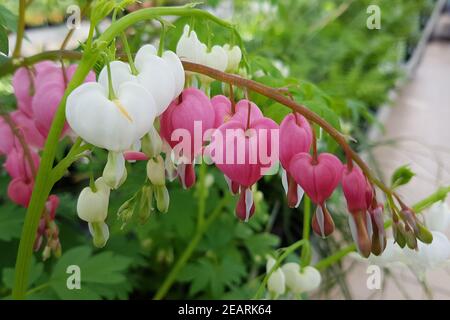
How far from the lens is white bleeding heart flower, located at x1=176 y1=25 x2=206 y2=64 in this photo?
1.98 feet

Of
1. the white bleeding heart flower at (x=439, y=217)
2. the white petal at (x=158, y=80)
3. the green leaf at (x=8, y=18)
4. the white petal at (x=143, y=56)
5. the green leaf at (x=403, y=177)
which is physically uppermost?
the green leaf at (x=8, y=18)

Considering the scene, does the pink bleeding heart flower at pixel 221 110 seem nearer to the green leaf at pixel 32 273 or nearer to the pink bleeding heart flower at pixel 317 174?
the pink bleeding heart flower at pixel 317 174

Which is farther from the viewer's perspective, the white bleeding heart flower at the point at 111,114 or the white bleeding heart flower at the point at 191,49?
the white bleeding heart flower at the point at 191,49

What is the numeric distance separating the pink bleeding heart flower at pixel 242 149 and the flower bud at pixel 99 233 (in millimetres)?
132

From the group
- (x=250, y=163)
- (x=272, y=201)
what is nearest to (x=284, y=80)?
(x=250, y=163)

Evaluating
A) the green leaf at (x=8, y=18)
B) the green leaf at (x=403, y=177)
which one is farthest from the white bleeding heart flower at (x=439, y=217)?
the green leaf at (x=8, y=18)

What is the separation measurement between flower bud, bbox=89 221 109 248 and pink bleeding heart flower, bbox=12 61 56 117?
0.22m

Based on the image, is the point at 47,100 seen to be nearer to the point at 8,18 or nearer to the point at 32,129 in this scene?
the point at 32,129

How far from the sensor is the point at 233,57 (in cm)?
65

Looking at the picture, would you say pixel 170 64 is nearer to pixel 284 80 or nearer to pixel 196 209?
pixel 284 80

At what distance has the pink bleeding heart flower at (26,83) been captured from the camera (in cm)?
71

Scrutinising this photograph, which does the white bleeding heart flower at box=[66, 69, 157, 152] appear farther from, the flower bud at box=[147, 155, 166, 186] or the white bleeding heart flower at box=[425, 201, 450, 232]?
the white bleeding heart flower at box=[425, 201, 450, 232]

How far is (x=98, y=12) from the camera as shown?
52cm

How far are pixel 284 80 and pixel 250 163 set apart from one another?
1.03 ft
